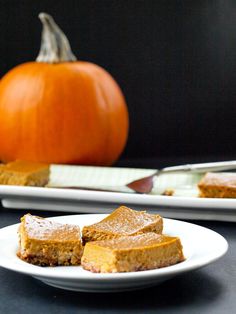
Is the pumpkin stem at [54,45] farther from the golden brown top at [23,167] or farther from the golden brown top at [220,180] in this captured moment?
the golden brown top at [220,180]

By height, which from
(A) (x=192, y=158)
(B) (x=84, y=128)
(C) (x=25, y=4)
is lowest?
(A) (x=192, y=158)

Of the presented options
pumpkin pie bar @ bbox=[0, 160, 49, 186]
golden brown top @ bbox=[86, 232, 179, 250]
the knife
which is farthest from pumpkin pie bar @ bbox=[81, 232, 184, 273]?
pumpkin pie bar @ bbox=[0, 160, 49, 186]

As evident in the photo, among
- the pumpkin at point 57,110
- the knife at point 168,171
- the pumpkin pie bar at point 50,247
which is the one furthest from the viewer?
the pumpkin at point 57,110

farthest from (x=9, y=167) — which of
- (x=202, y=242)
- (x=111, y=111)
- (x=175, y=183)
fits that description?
(x=202, y=242)

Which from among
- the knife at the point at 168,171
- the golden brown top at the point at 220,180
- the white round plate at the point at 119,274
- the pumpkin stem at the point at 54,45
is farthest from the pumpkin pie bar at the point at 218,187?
the pumpkin stem at the point at 54,45

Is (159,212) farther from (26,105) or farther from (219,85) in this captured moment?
(219,85)

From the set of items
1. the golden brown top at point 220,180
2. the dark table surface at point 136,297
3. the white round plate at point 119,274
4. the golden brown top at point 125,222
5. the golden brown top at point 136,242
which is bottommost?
the dark table surface at point 136,297

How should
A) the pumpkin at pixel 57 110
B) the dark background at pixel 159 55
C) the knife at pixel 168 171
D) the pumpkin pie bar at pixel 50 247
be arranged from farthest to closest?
1. the dark background at pixel 159 55
2. the pumpkin at pixel 57 110
3. the knife at pixel 168 171
4. the pumpkin pie bar at pixel 50 247
